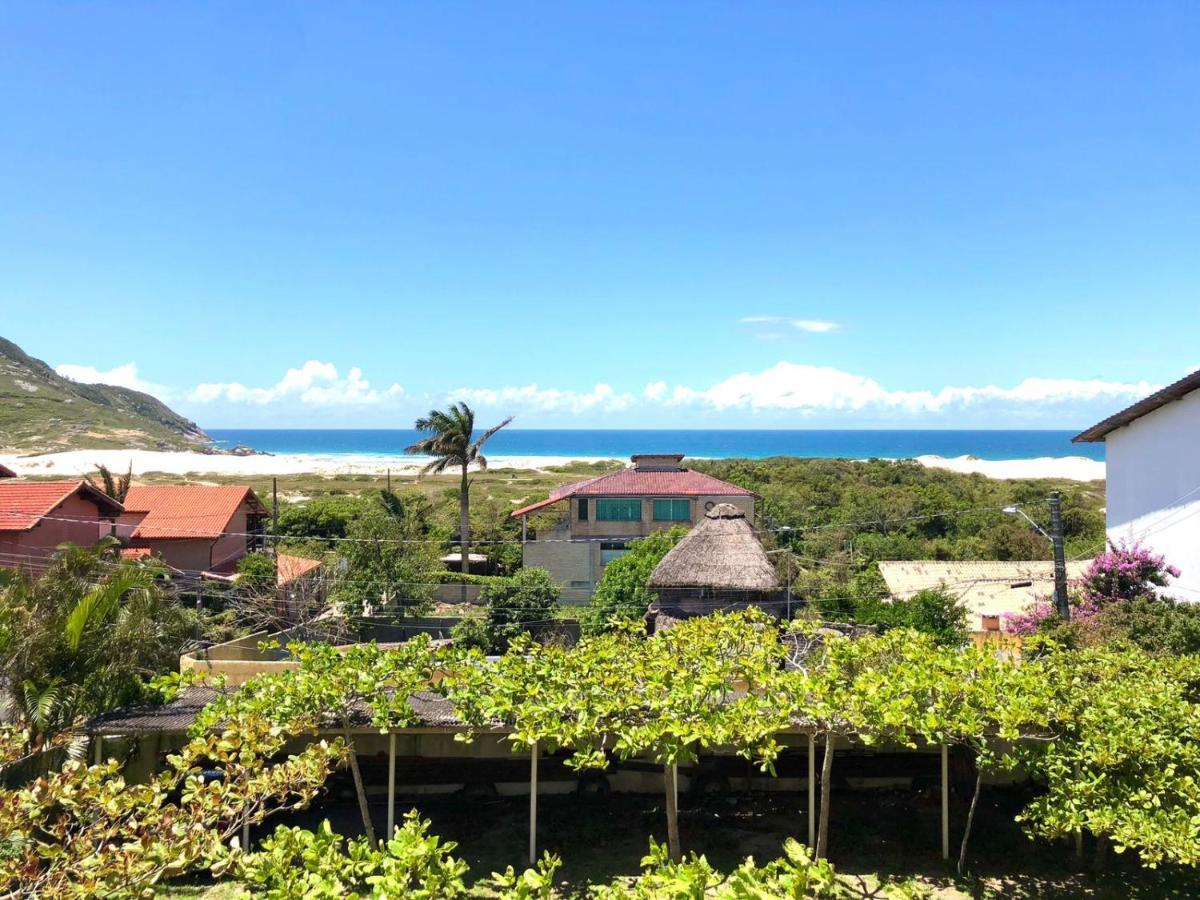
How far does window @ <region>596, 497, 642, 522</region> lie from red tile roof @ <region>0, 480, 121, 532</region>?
60.2 feet

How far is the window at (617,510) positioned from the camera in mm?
33875

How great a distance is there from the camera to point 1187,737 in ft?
30.7

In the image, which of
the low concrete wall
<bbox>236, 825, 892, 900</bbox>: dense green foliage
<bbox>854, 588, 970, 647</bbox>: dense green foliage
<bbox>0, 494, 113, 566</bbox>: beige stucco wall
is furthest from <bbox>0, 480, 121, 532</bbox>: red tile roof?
<bbox>854, 588, 970, 647</bbox>: dense green foliage

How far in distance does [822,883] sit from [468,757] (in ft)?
26.4

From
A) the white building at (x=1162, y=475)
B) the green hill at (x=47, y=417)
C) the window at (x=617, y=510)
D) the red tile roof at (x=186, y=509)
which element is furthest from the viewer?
the green hill at (x=47, y=417)

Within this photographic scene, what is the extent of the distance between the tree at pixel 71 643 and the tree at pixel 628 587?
12207 millimetres

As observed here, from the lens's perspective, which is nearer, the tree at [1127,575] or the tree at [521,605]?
the tree at [1127,575]

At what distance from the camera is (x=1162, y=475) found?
18.1 meters

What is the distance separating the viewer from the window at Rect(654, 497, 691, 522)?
34.2 meters

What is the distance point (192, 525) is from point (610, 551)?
15.6m

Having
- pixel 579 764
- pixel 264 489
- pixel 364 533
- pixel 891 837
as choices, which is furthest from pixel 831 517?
pixel 264 489

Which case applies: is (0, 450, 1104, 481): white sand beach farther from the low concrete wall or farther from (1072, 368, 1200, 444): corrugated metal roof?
(1072, 368, 1200, 444): corrugated metal roof

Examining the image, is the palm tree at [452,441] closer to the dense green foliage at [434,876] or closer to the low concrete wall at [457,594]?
the low concrete wall at [457,594]

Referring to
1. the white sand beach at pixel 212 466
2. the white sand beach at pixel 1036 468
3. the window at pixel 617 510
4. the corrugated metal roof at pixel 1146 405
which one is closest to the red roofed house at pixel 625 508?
the window at pixel 617 510
